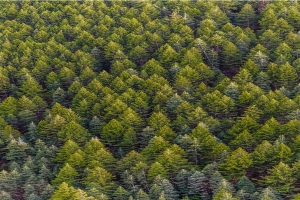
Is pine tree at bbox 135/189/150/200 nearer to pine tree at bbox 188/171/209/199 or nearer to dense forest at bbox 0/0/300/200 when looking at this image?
dense forest at bbox 0/0/300/200

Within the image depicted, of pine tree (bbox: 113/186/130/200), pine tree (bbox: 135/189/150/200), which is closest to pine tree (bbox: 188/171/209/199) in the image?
pine tree (bbox: 135/189/150/200)

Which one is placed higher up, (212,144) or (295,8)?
(295,8)

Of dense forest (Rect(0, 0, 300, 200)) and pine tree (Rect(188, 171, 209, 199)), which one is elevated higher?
dense forest (Rect(0, 0, 300, 200))

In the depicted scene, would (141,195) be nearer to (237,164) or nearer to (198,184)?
(198,184)

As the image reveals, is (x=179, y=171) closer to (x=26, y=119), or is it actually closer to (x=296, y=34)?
(x=26, y=119)

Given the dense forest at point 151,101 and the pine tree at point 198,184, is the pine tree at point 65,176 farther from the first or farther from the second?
the pine tree at point 198,184

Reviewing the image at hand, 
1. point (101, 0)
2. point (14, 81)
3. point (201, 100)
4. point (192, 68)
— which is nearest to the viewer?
point (201, 100)

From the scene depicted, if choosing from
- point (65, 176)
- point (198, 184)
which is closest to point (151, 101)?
point (65, 176)

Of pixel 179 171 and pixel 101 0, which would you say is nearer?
pixel 179 171

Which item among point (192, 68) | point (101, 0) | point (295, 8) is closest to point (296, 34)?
point (295, 8)
